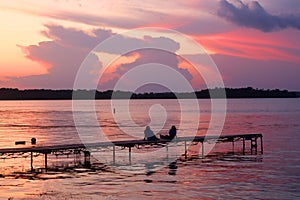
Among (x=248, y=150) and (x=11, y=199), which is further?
(x=248, y=150)

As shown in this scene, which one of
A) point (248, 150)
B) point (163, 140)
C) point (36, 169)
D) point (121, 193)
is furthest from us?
point (248, 150)

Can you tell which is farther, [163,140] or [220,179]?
[163,140]

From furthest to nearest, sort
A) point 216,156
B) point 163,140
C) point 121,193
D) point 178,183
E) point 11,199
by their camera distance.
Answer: point 216,156 → point 163,140 → point 178,183 → point 121,193 → point 11,199

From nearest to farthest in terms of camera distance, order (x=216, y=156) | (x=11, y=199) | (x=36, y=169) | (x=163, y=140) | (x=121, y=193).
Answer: (x=11, y=199) < (x=121, y=193) < (x=36, y=169) < (x=163, y=140) < (x=216, y=156)

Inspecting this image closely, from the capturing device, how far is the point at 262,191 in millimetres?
32469

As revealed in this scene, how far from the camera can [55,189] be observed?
32000mm

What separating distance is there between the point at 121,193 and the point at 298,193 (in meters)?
10.3

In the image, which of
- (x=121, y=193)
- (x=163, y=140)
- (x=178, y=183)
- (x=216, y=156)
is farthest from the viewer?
(x=216, y=156)

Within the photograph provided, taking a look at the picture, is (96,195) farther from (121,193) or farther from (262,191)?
(262,191)

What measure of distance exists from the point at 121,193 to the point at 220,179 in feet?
28.4

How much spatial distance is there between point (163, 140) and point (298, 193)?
18.0 metres

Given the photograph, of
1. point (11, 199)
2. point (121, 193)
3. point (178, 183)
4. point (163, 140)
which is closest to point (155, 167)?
point (163, 140)

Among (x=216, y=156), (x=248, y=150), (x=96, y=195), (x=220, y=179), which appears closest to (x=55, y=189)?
(x=96, y=195)

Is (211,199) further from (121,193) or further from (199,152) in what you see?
(199,152)
